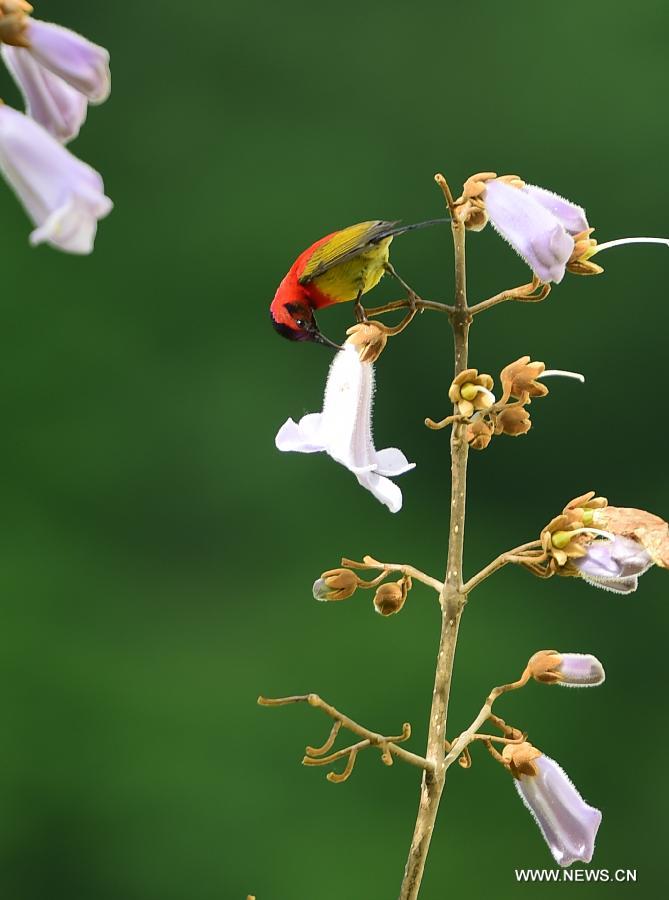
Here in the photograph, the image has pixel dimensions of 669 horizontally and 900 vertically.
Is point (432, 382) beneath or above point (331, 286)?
above

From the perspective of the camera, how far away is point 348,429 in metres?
1.20

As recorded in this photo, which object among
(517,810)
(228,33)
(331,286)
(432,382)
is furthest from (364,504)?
(331,286)

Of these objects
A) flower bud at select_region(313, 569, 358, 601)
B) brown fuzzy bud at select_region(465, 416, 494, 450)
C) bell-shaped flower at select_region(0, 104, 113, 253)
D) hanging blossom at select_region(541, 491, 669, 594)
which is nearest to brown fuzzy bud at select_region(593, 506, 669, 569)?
hanging blossom at select_region(541, 491, 669, 594)

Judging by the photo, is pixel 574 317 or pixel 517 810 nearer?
pixel 517 810

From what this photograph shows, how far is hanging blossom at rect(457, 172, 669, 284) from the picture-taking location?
107cm

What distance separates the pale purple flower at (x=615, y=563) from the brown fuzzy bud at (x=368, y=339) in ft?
0.79

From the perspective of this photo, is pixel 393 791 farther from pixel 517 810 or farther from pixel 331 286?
pixel 331 286

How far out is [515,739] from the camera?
1.15 m

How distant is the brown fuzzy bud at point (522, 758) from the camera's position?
3.75 feet

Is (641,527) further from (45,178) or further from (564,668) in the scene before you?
(45,178)

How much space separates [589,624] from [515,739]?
281cm

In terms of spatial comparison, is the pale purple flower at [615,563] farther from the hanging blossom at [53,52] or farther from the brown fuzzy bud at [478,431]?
the hanging blossom at [53,52]

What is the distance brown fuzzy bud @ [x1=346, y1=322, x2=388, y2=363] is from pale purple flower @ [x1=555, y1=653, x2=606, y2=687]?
29 cm

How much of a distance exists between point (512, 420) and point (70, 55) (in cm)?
44
